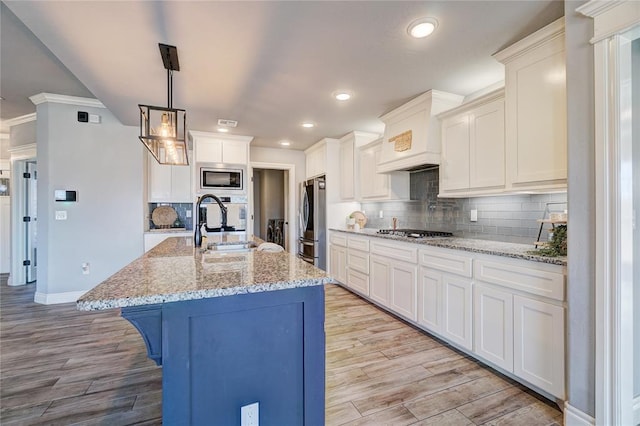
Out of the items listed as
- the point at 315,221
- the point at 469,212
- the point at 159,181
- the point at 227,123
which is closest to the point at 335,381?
the point at 469,212

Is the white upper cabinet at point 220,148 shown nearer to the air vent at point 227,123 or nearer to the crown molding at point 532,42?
the air vent at point 227,123

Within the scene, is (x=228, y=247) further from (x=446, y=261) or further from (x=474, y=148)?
(x=474, y=148)

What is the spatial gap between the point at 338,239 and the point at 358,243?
61cm

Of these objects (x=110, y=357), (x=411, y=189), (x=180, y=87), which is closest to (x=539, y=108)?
(x=411, y=189)

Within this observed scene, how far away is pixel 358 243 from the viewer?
12.6 feet

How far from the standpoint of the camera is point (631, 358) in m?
1.41

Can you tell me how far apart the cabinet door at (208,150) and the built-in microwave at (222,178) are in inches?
3.1

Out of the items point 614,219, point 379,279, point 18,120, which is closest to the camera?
point 614,219

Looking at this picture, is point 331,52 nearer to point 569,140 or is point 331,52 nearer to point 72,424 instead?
point 569,140

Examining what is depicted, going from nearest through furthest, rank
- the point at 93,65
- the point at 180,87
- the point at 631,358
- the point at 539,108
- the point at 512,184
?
the point at 631,358, the point at 539,108, the point at 512,184, the point at 93,65, the point at 180,87

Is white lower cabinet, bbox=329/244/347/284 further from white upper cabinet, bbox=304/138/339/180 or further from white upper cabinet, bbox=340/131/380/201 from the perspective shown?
white upper cabinet, bbox=304/138/339/180

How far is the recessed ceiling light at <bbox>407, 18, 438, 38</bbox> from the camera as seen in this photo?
1.82 m

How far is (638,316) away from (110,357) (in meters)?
3.59

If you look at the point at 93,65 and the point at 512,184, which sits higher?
the point at 93,65
